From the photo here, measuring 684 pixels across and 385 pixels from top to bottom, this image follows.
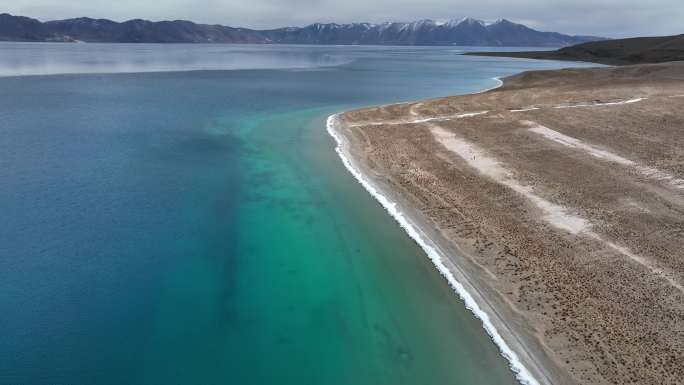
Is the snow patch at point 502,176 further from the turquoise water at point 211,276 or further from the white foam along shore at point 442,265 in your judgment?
the turquoise water at point 211,276

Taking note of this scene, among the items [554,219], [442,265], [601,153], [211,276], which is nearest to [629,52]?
[601,153]

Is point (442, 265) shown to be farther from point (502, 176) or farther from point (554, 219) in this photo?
point (502, 176)

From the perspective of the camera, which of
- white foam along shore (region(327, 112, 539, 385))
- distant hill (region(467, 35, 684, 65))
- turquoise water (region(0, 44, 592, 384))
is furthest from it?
distant hill (region(467, 35, 684, 65))

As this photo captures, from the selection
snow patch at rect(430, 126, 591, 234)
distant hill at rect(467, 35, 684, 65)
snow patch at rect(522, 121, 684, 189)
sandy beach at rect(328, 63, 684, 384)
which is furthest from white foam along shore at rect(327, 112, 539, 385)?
distant hill at rect(467, 35, 684, 65)

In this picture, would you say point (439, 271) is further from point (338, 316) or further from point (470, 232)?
point (338, 316)

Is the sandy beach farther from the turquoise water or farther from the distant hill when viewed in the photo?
the distant hill

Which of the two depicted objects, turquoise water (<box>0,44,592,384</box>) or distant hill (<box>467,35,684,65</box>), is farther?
distant hill (<box>467,35,684,65</box>)
